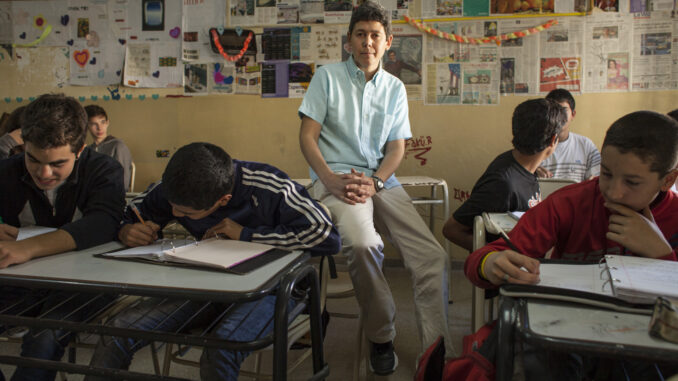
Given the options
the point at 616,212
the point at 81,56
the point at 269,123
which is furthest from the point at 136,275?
the point at 81,56

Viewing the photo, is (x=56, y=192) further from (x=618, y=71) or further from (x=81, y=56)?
Answer: (x=618, y=71)

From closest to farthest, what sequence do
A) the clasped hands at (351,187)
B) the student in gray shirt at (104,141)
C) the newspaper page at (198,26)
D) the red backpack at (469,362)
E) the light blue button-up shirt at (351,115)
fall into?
the red backpack at (469,362)
the clasped hands at (351,187)
the light blue button-up shirt at (351,115)
the student in gray shirt at (104,141)
the newspaper page at (198,26)

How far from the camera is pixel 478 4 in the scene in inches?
125

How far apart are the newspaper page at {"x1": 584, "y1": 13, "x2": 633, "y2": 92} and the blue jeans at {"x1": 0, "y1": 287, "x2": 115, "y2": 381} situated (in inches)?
125

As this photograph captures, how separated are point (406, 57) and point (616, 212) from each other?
241 centimetres

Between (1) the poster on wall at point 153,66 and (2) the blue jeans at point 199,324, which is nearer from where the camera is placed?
(2) the blue jeans at point 199,324

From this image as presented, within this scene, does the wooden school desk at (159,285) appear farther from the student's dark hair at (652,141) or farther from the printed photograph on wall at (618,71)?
the printed photograph on wall at (618,71)

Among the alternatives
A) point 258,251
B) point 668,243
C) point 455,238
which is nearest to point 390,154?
point 455,238

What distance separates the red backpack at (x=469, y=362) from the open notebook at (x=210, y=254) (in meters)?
0.43

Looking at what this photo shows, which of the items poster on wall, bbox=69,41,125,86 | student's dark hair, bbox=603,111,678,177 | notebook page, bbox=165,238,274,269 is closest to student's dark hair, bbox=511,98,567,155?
student's dark hair, bbox=603,111,678,177

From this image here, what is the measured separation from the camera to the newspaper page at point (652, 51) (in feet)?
9.97

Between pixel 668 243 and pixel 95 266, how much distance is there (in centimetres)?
128

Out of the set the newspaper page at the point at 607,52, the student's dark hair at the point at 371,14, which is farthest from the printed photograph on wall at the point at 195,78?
the newspaper page at the point at 607,52

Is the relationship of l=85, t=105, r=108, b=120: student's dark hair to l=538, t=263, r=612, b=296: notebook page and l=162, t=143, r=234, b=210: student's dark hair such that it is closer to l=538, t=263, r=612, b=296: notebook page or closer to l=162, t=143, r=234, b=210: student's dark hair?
l=162, t=143, r=234, b=210: student's dark hair
